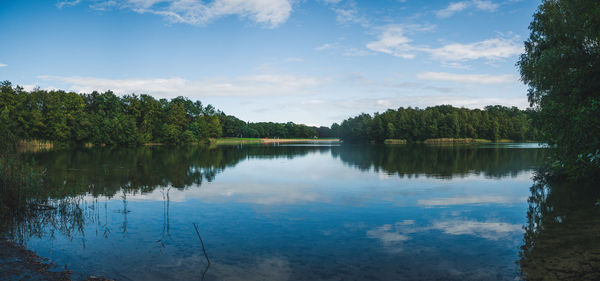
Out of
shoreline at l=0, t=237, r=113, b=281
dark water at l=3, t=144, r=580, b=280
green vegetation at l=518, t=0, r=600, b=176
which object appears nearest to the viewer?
shoreline at l=0, t=237, r=113, b=281

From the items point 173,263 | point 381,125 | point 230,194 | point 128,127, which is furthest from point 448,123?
point 173,263

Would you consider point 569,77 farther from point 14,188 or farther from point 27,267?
point 14,188

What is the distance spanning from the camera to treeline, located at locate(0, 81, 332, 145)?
7588 cm

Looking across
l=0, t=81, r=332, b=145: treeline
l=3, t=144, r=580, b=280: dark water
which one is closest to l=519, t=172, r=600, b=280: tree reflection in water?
l=3, t=144, r=580, b=280: dark water

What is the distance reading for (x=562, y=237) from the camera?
33.5 feet

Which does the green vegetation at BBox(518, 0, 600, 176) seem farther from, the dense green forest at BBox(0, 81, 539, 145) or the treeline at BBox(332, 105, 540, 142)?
the treeline at BBox(332, 105, 540, 142)

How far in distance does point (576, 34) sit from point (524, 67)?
705cm

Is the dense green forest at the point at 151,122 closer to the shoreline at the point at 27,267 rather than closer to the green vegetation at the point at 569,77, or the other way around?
the green vegetation at the point at 569,77

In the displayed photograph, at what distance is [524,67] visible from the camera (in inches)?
972

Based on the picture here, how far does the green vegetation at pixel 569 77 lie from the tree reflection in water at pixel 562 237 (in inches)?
62.1

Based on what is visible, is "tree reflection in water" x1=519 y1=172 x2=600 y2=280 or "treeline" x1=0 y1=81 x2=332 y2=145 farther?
"treeline" x1=0 y1=81 x2=332 y2=145

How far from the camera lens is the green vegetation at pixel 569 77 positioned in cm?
967

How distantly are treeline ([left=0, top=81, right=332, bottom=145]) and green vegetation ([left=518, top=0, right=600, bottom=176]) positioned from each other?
246ft

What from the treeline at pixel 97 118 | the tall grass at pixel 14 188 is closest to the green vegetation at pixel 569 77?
the tall grass at pixel 14 188
